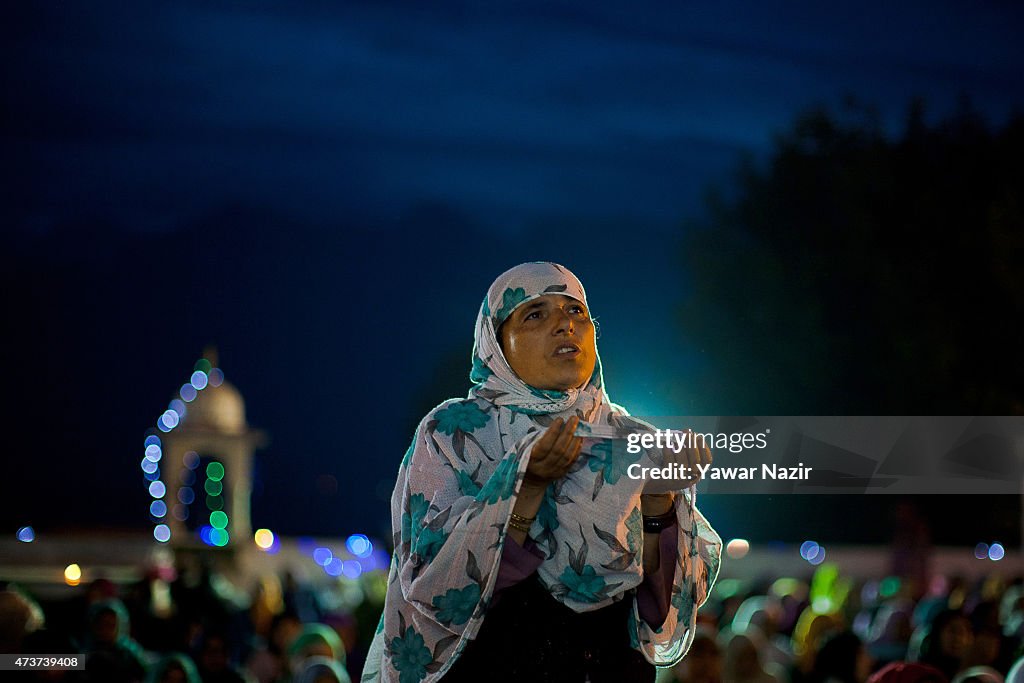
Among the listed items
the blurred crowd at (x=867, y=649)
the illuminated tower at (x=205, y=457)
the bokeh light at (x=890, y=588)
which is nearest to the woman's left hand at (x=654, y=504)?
the blurred crowd at (x=867, y=649)

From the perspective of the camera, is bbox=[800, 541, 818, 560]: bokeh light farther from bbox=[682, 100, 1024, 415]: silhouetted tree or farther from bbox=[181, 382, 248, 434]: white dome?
bbox=[181, 382, 248, 434]: white dome

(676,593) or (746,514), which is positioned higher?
(746,514)

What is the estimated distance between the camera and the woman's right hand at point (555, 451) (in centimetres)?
349

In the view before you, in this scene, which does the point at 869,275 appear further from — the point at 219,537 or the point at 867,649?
the point at 219,537

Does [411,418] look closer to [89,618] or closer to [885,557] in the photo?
[885,557]

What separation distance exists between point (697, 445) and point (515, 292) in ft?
1.83

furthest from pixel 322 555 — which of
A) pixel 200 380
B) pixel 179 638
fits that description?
pixel 179 638

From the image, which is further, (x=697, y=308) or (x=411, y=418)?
(x=411, y=418)

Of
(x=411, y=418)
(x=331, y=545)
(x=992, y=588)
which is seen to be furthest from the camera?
(x=331, y=545)

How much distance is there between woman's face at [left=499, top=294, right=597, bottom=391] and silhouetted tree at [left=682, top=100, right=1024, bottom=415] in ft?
68.9

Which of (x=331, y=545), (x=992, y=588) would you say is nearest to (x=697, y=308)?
(x=992, y=588)

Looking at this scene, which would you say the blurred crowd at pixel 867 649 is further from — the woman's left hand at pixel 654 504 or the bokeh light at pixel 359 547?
the bokeh light at pixel 359 547

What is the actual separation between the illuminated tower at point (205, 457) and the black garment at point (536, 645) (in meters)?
45.8

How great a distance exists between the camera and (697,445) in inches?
142
